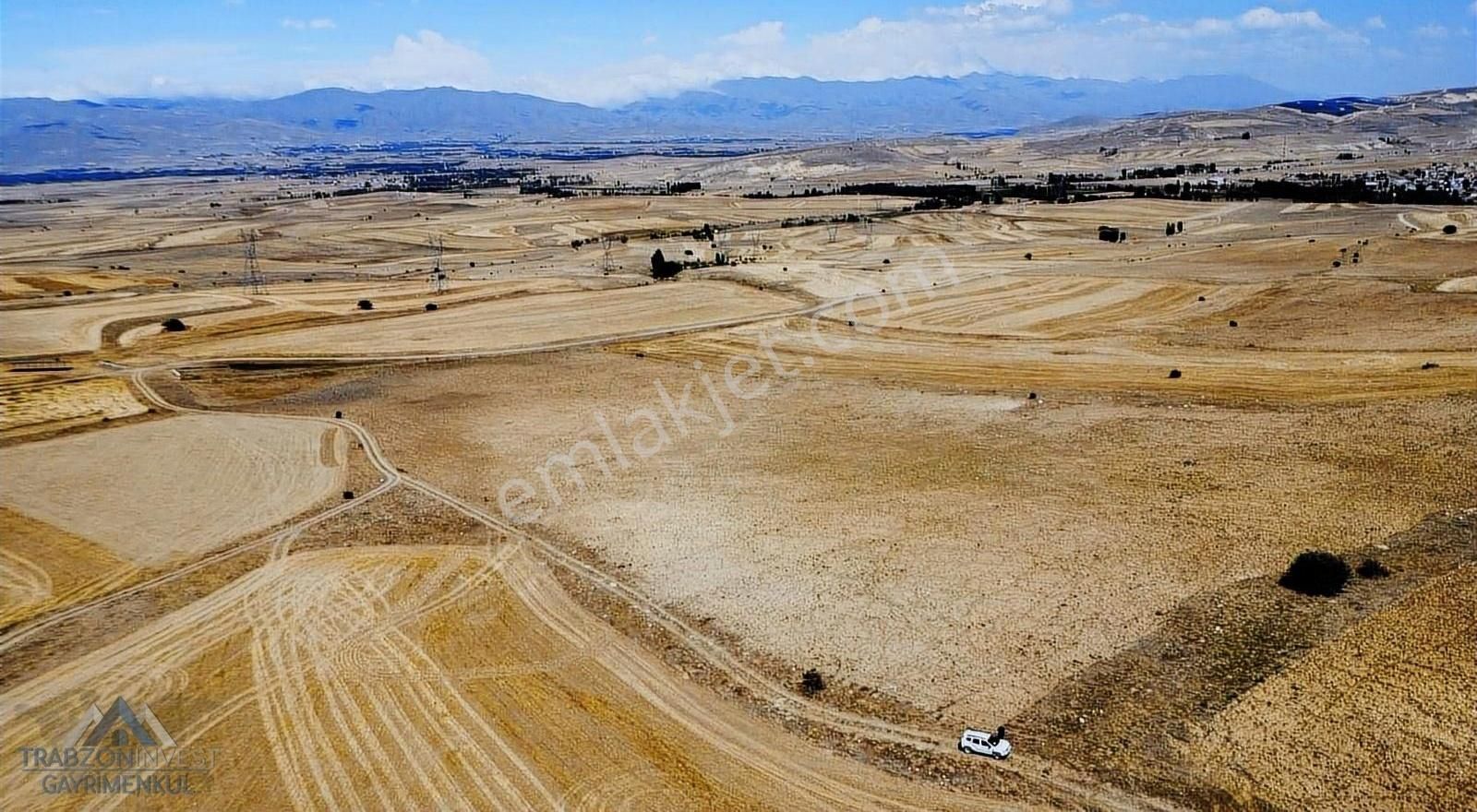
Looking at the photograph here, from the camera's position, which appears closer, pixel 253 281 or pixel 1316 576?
pixel 1316 576

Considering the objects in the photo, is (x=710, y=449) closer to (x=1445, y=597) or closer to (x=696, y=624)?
(x=696, y=624)

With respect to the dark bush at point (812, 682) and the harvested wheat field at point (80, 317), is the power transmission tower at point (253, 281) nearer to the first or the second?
the harvested wheat field at point (80, 317)

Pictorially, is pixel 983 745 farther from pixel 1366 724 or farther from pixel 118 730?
pixel 118 730

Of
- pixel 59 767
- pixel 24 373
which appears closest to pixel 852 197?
pixel 24 373

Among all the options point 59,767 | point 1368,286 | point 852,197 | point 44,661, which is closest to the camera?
point 59,767

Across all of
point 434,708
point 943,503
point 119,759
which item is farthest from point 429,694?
point 943,503

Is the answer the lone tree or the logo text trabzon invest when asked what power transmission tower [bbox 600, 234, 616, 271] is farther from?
the logo text trabzon invest
